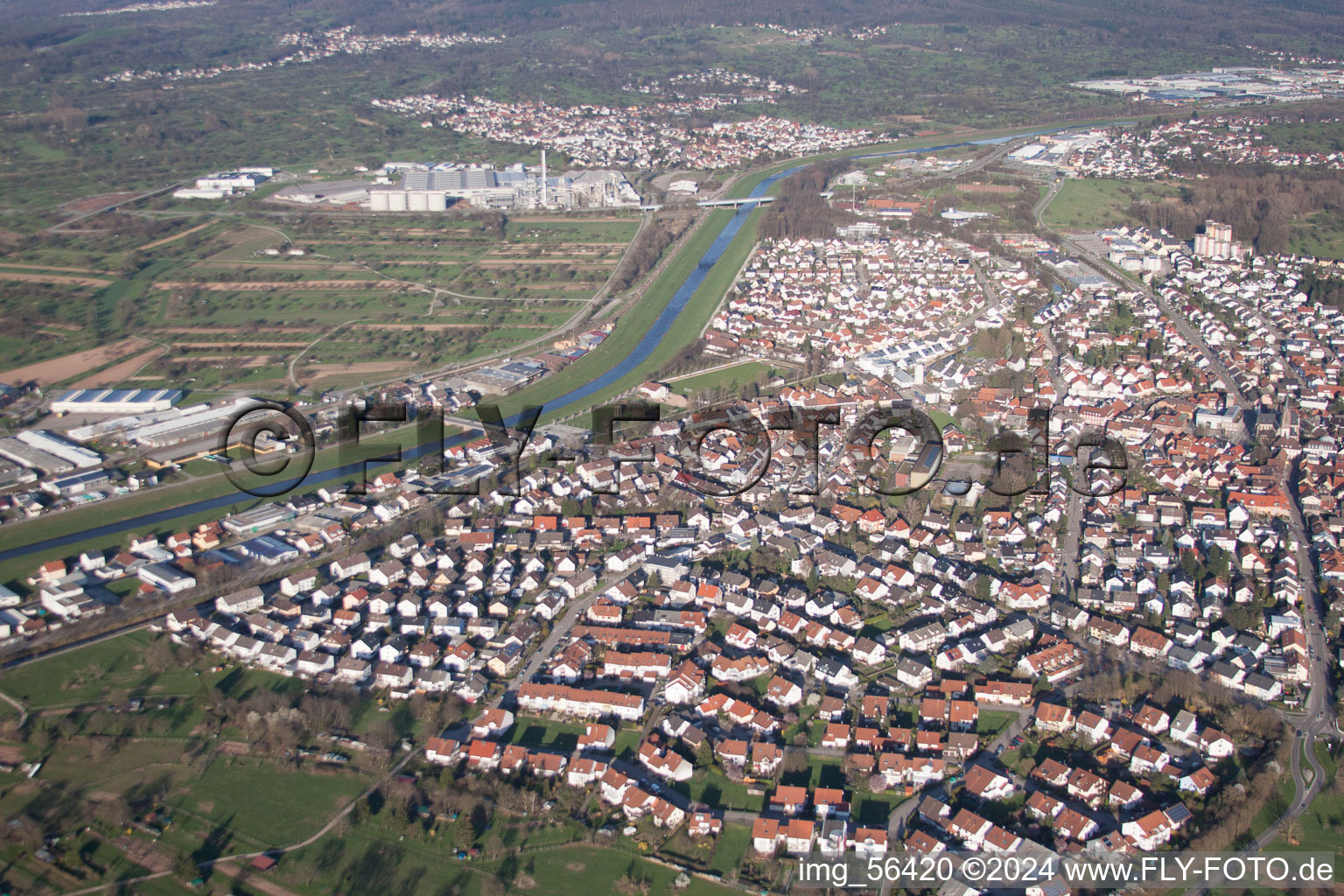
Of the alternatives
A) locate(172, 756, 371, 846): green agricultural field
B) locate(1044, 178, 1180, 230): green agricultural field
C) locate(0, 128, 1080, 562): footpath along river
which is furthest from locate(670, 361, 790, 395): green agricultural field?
locate(1044, 178, 1180, 230): green agricultural field

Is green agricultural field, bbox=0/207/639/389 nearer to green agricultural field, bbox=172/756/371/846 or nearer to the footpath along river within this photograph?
the footpath along river

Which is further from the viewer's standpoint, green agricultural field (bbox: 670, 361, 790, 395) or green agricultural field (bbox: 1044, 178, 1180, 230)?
green agricultural field (bbox: 1044, 178, 1180, 230)

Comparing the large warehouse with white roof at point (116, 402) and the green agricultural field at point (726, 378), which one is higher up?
the green agricultural field at point (726, 378)

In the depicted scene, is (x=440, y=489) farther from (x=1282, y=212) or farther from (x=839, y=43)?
(x=839, y=43)

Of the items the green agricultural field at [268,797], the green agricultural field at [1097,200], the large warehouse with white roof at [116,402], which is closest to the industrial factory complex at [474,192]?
the green agricultural field at [1097,200]

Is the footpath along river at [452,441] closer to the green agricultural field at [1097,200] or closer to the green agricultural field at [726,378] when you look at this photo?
the green agricultural field at [726,378]

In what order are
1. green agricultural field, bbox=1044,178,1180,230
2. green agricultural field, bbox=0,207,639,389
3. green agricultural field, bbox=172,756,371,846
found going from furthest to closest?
green agricultural field, bbox=1044,178,1180,230 → green agricultural field, bbox=0,207,639,389 → green agricultural field, bbox=172,756,371,846

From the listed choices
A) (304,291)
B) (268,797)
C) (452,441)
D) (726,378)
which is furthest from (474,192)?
(268,797)

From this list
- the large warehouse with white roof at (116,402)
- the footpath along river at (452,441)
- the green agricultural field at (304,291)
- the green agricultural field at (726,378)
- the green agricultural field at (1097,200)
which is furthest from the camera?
the green agricultural field at (1097,200)

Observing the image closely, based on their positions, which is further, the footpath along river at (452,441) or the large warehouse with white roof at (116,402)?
the large warehouse with white roof at (116,402)

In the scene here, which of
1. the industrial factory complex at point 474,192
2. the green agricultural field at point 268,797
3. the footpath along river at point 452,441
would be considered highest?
the industrial factory complex at point 474,192

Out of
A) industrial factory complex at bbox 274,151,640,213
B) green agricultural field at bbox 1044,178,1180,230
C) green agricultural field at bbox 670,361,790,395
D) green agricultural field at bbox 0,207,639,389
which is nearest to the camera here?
green agricultural field at bbox 670,361,790,395

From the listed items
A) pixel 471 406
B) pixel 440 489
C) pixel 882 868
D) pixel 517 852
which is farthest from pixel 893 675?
pixel 471 406
